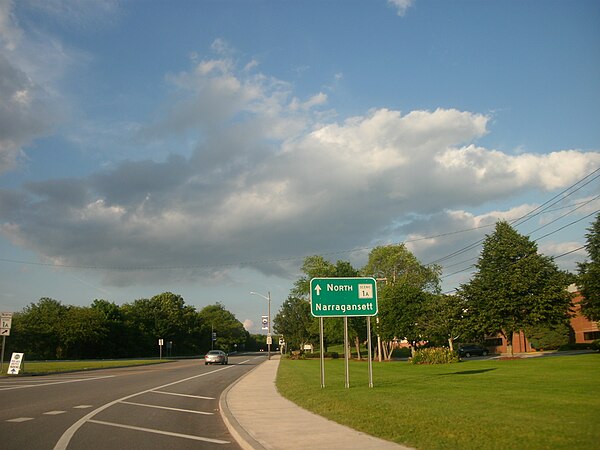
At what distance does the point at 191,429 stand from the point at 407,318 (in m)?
42.9

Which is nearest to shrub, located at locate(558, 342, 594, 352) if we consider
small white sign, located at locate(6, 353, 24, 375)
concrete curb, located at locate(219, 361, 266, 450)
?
small white sign, located at locate(6, 353, 24, 375)

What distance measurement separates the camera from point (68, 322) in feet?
244

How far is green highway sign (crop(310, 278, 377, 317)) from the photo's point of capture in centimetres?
1947

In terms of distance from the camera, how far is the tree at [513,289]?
132 ft

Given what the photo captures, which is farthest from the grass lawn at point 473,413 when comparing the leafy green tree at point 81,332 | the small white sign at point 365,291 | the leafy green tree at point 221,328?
the leafy green tree at point 221,328

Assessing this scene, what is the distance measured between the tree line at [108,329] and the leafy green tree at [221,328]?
0.90 m

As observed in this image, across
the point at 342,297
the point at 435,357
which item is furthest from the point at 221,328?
the point at 342,297

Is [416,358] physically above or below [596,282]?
below

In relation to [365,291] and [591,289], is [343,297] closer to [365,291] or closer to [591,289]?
[365,291]

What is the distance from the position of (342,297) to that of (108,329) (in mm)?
70393

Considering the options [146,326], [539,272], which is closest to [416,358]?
[539,272]

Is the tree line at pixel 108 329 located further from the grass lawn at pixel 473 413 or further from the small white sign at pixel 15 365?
the grass lawn at pixel 473 413

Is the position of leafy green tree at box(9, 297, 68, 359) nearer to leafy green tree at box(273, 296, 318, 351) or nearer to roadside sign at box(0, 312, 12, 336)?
leafy green tree at box(273, 296, 318, 351)

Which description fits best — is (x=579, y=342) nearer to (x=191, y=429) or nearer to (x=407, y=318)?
(x=407, y=318)
